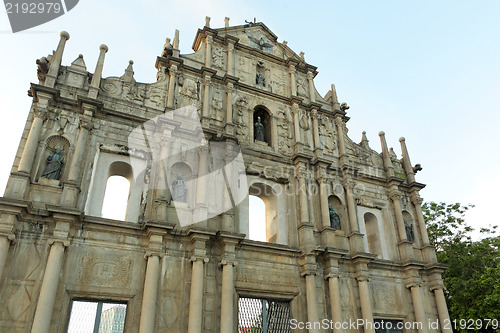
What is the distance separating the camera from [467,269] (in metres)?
18.0

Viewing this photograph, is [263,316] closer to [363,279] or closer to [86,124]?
[363,279]

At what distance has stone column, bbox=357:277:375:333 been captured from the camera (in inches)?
474

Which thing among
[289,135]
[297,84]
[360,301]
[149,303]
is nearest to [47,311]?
[149,303]

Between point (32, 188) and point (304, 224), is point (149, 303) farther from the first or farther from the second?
point (304, 224)

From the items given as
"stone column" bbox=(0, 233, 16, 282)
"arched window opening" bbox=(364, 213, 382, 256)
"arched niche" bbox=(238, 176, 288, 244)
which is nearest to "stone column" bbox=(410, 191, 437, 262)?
"arched window opening" bbox=(364, 213, 382, 256)

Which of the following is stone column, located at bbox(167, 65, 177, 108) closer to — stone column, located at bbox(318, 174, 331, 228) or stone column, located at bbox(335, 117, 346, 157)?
stone column, located at bbox(318, 174, 331, 228)

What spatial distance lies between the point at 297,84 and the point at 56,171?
35.6 feet

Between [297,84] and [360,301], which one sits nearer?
[360,301]

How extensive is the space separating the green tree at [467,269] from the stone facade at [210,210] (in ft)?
11.0

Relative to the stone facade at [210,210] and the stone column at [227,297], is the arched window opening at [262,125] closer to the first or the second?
the stone facade at [210,210]

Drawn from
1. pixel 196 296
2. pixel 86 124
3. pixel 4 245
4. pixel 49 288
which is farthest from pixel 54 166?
pixel 196 296

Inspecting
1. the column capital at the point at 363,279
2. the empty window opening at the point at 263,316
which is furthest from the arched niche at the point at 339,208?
the empty window opening at the point at 263,316

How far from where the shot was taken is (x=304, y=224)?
12.9 meters

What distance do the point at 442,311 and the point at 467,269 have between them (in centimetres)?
553
